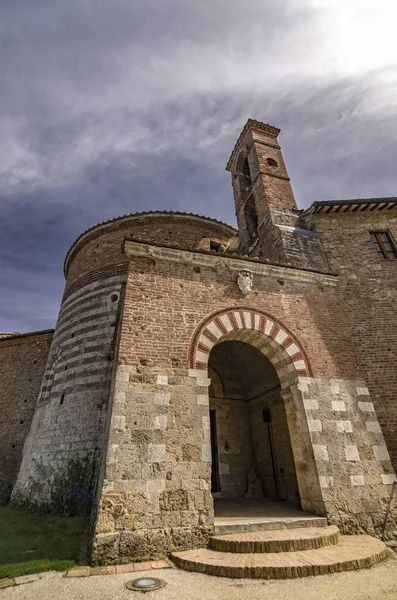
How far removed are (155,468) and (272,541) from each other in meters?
2.06

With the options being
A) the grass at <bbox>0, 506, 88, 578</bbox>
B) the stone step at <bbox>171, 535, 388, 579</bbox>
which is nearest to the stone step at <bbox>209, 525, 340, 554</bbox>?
the stone step at <bbox>171, 535, 388, 579</bbox>

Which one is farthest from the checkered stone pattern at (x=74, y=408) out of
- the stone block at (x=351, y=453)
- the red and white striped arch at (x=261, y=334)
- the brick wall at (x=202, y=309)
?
the stone block at (x=351, y=453)

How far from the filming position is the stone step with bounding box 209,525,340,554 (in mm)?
4473

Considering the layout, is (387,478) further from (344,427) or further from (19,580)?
(19,580)

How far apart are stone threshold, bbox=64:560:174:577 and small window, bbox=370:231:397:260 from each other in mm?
10509

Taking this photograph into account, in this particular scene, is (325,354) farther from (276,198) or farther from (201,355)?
(276,198)

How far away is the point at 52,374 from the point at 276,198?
11.3 metres

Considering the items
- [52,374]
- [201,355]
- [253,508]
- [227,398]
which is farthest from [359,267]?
[52,374]

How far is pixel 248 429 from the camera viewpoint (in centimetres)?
987

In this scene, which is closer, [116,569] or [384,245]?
[116,569]

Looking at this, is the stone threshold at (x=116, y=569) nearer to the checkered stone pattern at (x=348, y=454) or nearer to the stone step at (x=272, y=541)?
the stone step at (x=272, y=541)

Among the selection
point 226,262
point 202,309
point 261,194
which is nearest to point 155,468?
point 202,309

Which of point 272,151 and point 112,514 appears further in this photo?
point 272,151

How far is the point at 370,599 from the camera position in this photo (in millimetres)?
3309
